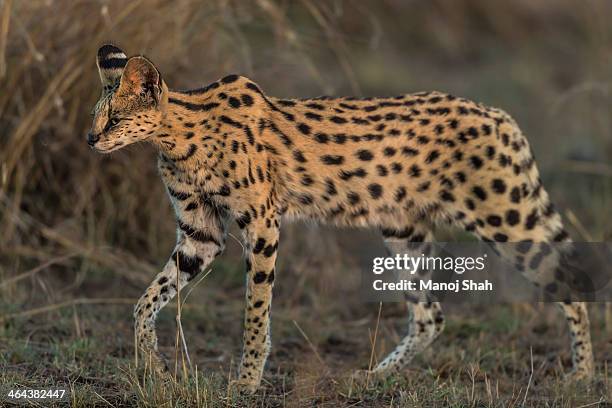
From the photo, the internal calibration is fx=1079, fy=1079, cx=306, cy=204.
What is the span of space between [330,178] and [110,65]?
4.42ft

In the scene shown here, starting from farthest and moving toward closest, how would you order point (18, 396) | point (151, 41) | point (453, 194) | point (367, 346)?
point (151, 41), point (367, 346), point (453, 194), point (18, 396)

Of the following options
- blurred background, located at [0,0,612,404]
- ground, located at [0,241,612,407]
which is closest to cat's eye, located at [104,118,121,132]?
ground, located at [0,241,612,407]

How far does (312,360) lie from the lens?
19.9 ft

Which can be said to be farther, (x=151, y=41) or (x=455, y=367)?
(x=151, y=41)

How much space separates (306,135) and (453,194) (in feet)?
2.89

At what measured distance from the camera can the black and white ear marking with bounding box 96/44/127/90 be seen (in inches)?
205

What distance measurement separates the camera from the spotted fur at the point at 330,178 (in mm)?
5406

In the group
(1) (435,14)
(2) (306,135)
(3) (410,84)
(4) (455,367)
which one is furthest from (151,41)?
(1) (435,14)

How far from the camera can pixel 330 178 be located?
5.84 m

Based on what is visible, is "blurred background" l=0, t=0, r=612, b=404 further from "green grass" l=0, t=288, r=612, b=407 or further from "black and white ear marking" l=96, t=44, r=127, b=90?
"black and white ear marking" l=96, t=44, r=127, b=90

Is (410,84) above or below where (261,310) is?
above

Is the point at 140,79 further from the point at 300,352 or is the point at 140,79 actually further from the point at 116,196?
the point at 116,196

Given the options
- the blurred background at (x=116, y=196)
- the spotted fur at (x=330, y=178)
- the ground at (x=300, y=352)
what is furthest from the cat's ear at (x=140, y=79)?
the blurred background at (x=116, y=196)

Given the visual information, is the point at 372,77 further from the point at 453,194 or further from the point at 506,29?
the point at 453,194
